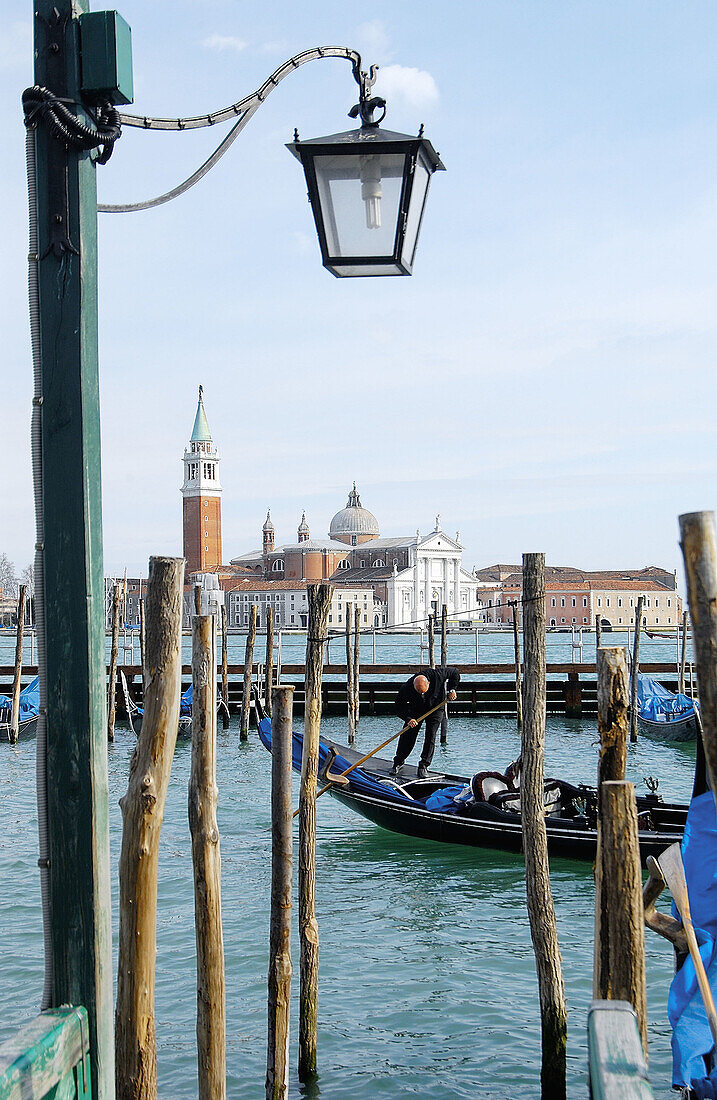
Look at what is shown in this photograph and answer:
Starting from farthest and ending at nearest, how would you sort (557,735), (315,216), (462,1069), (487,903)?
1. (557,735)
2. (487,903)
3. (462,1069)
4. (315,216)

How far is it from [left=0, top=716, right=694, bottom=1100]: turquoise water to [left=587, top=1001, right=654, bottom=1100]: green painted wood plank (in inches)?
55.5

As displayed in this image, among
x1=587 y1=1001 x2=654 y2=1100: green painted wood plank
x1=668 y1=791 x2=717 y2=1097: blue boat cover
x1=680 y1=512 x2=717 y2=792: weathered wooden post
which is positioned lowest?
x1=668 y1=791 x2=717 y2=1097: blue boat cover

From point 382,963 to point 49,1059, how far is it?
359 centimetres

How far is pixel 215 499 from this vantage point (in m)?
61.8

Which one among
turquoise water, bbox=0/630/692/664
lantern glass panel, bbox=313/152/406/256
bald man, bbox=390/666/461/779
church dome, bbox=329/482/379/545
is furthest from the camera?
church dome, bbox=329/482/379/545

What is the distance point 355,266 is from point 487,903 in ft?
14.6

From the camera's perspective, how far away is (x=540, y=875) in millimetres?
3482

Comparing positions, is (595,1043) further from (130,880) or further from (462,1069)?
(462,1069)

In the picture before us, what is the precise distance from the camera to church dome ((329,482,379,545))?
67750 millimetres

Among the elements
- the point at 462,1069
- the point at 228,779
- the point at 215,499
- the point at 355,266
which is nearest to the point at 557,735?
the point at 228,779

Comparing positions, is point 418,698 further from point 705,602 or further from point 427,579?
point 427,579

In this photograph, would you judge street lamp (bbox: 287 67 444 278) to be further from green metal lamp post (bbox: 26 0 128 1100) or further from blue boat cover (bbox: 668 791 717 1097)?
blue boat cover (bbox: 668 791 717 1097)

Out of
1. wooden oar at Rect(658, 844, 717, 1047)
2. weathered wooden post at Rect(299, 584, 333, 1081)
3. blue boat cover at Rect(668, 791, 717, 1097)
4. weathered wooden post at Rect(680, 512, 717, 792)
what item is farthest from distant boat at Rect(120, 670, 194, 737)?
weathered wooden post at Rect(680, 512, 717, 792)

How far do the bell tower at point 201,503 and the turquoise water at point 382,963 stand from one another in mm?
→ 52448
